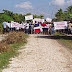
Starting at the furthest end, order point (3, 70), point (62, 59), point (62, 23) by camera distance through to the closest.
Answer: point (62, 23) < point (62, 59) < point (3, 70)

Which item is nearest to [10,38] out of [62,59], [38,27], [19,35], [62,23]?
[19,35]

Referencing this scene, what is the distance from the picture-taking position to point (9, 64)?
1365cm

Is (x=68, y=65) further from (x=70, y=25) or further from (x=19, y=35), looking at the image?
(x=70, y=25)

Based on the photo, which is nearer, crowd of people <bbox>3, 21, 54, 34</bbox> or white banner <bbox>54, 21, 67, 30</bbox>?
white banner <bbox>54, 21, 67, 30</bbox>

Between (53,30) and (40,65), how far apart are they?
2610cm

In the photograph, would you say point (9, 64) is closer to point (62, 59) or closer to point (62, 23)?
point (62, 59)

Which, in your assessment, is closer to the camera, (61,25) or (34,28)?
(61,25)

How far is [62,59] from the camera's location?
15211 millimetres

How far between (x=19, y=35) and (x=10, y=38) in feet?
4.77

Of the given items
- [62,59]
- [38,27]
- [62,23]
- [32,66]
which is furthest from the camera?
[38,27]

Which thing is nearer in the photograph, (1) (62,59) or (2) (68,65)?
(2) (68,65)

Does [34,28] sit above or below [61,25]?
below

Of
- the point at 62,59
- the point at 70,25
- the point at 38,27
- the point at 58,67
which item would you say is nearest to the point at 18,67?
the point at 58,67

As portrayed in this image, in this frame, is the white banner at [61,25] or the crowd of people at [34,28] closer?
the white banner at [61,25]
